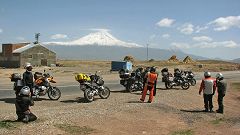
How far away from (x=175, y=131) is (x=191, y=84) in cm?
1686

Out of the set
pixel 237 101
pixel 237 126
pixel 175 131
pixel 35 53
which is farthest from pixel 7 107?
pixel 35 53

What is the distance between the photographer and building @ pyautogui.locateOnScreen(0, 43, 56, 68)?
2953 inches

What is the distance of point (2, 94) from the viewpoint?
75.6 ft

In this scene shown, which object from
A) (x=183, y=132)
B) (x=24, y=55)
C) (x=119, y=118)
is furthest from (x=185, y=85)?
(x=24, y=55)

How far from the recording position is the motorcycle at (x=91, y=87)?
63.9ft

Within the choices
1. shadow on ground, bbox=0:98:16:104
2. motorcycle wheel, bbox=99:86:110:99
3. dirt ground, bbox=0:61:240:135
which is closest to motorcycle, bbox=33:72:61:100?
dirt ground, bbox=0:61:240:135

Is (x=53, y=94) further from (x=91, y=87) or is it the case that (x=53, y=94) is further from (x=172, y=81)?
(x=172, y=81)

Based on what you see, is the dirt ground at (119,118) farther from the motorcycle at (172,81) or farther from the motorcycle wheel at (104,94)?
the motorcycle at (172,81)

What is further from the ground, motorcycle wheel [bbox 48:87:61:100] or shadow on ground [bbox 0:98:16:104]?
motorcycle wheel [bbox 48:87:61:100]

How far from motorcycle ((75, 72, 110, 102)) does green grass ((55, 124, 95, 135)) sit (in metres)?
5.60

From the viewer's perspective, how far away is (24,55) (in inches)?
2955

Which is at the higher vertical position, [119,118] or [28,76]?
[28,76]

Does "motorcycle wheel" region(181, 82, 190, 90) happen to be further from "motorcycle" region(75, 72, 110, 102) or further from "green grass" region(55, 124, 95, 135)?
"green grass" region(55, 124, 95, 135)

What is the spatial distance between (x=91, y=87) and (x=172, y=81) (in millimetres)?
10016
